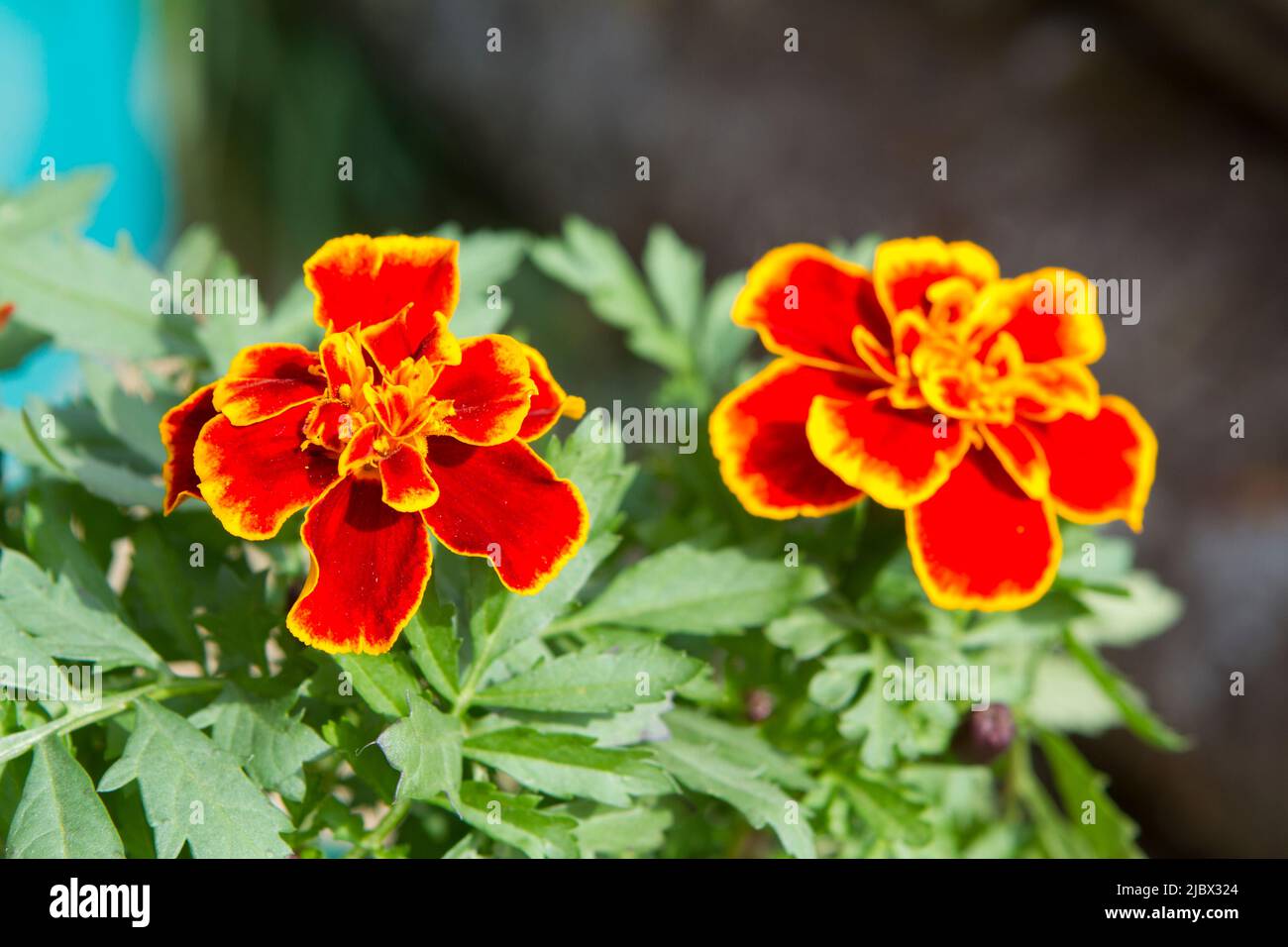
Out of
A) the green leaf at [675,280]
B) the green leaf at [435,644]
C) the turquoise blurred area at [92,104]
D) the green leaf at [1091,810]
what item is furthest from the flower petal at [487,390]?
the turquoise blurred area at [92,104]

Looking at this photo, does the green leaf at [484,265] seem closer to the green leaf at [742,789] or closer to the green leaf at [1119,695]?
the green leaf at [742,789]

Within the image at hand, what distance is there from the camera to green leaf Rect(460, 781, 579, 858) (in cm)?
69

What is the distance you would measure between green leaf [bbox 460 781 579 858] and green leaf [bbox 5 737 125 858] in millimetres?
200

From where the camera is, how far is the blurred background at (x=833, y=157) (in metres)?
2.18

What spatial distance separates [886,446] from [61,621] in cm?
52

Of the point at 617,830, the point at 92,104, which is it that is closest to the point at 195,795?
the point at 617,830

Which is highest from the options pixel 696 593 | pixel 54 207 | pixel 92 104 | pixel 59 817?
pixel 92 104

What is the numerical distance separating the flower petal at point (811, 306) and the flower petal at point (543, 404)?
0.51ft

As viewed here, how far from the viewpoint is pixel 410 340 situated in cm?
71

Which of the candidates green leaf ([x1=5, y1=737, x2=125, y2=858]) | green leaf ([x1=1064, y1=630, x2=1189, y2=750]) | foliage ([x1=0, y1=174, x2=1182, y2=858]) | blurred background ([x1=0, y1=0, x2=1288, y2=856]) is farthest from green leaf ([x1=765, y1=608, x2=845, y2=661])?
blurred background ([x1=0, y1=0, x2=1288, y2=856])

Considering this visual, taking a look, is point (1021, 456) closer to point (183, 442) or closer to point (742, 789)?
point (742, 789)

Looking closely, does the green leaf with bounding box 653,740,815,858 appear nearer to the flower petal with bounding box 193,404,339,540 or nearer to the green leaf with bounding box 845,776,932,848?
the green leaf with bounding box 845,776,932,848
